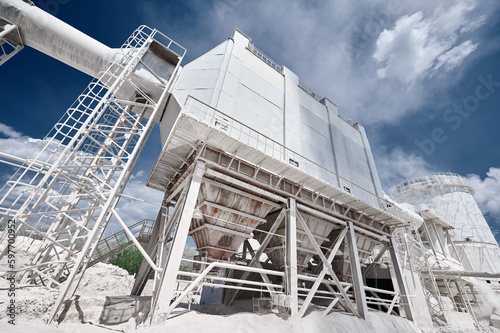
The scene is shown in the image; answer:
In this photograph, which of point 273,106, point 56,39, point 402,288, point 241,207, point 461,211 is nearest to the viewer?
point 241,207

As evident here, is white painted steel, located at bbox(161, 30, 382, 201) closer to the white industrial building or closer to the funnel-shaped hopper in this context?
the white industrial building

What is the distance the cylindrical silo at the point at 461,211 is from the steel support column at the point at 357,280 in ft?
113

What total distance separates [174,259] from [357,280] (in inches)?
353

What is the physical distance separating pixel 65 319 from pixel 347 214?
1206 centimetres

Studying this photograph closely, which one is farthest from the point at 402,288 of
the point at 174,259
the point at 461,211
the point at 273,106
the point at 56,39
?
the point at 461,211

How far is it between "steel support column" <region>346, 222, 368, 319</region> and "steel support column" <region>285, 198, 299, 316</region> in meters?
3.83

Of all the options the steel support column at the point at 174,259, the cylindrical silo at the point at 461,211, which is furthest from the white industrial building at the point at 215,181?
the cylindrical silo at the point at 461,211

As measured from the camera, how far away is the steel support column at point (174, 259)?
579 centimetres

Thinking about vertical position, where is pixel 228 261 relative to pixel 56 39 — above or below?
below

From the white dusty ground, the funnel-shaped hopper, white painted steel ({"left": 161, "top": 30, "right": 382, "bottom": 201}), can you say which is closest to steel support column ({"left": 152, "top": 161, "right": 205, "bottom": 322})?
the white dusty ground

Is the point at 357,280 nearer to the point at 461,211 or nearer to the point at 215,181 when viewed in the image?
the point at 215,181

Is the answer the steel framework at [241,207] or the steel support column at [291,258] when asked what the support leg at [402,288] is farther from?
the steel support column at [291,258]

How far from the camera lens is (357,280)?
10547 millimetres

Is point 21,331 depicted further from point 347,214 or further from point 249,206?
point 347,214
